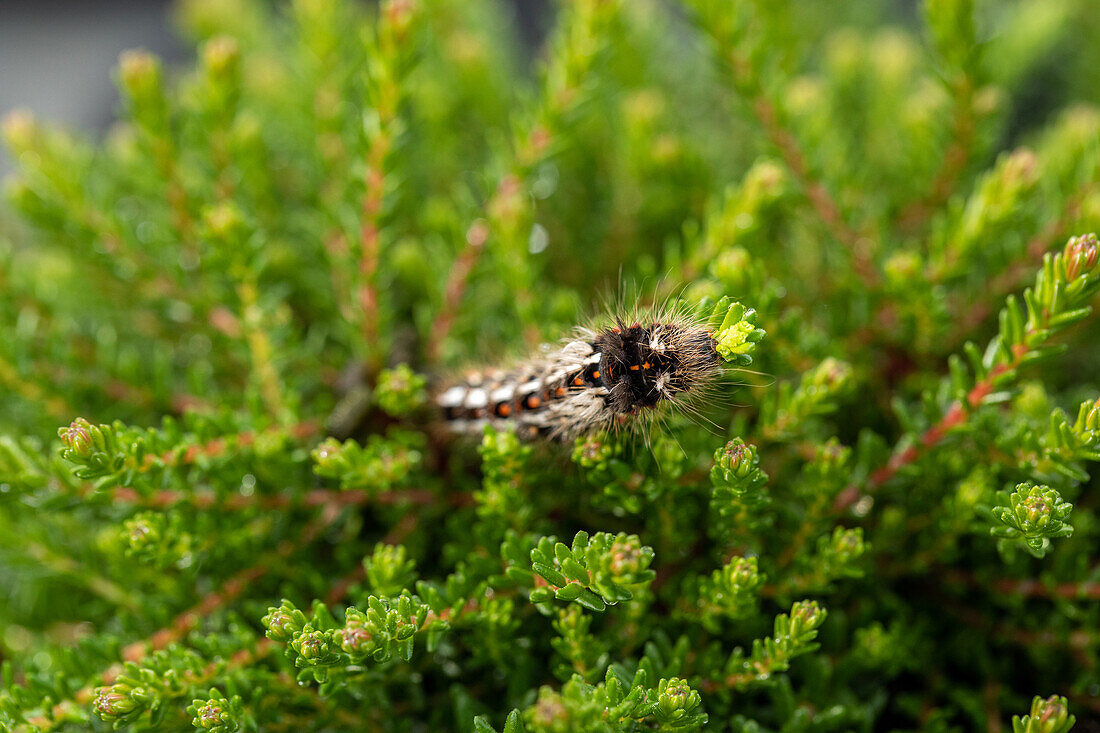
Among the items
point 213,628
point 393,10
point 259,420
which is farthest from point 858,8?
point 213,628

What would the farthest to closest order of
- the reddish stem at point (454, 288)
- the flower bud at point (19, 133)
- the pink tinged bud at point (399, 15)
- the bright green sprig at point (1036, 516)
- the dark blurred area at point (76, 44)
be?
the dark blurred area at point (76, 44)
the flower bud at point (19, 133)
the reddish stem at point (454, 288)
the pink tinged bud at point (399, 15)
the bright green sprig at point (1036, 516)

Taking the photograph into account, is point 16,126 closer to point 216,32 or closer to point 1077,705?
point 216,32

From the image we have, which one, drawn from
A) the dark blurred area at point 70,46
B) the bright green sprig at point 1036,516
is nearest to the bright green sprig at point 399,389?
the bright green sprig at point 1036,516

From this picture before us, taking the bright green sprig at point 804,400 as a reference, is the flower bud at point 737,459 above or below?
below

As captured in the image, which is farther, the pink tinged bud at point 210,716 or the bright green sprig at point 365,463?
the bright green sprig at point 365,463

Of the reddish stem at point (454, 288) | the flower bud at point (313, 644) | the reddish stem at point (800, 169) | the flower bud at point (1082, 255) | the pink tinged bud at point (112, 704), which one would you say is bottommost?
the pink tinged bud at point (112, 704)

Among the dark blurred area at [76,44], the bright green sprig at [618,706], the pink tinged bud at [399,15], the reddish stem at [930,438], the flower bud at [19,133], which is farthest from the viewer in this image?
→ the dark blurred area at [76,44]

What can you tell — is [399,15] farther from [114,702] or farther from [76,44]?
[76,44]

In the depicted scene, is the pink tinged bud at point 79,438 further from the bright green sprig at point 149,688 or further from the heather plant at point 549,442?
the bright green sprig at point 149,688
